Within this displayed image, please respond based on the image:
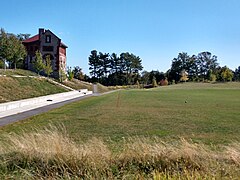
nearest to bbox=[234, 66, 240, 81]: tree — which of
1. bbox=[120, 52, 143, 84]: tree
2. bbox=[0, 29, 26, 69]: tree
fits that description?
bbox=[120, 52, 143, 84]: tree

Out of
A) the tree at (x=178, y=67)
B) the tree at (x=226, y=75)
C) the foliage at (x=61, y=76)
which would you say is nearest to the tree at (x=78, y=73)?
the foliage at (x=61, y=76)

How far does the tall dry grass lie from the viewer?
4.55 metres

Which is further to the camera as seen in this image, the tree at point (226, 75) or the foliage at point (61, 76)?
the tree at point (226, 75)

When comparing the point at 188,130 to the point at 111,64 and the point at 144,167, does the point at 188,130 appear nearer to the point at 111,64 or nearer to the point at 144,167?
the point at 144,167

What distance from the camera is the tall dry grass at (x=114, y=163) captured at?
455 cm

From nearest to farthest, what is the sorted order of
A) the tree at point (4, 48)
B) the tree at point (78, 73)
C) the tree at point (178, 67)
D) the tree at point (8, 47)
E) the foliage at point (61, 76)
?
the tree at point (4, 48) < the tree at point (8, 47) < the foliage at point (61, 76) < the tree at point (78, 73) < the tree at point (178, 67)

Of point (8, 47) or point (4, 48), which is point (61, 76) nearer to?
point (8, 47)

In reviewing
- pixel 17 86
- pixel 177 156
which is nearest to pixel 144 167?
pixel 177 156

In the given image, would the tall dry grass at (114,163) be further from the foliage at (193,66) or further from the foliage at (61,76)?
the foliage at (193,66)

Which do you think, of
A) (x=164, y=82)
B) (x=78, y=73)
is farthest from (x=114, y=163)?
(x=164, y=82)

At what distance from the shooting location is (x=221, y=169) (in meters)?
4.70

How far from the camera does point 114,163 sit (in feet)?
16.6

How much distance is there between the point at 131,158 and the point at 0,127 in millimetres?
8684

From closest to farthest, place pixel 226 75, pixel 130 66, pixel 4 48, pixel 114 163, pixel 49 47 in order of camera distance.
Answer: pixel 114 163, pixel 4 48, pixel 49 47, pixel 130 66, pixel 226 75
